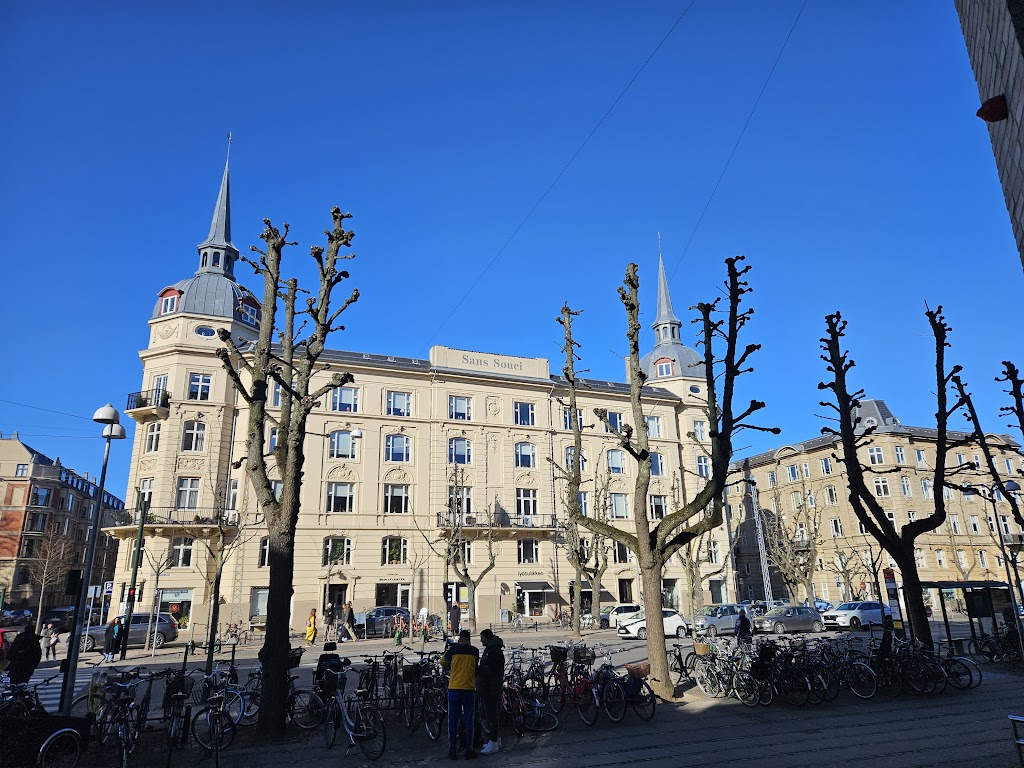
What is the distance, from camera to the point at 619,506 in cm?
4809

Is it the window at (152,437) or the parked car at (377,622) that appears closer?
the parked car at (377,622)

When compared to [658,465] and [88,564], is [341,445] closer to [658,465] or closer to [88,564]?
[658,465]

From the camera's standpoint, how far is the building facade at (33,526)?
65.0 metres

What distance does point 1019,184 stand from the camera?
629cm

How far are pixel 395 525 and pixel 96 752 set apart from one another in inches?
1223

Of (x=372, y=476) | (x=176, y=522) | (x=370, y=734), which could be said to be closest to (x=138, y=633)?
(x=176, y=522)

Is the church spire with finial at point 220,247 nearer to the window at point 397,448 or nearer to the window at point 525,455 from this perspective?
the window at point 397,448

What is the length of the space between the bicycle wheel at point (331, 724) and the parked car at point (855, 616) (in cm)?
3297

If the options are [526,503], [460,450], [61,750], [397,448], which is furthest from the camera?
[526,503]

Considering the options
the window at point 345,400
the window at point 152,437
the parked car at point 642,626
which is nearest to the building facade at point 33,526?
the window at point 152,437

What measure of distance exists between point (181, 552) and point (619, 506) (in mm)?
27746

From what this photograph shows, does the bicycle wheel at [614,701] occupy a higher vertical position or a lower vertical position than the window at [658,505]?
lower

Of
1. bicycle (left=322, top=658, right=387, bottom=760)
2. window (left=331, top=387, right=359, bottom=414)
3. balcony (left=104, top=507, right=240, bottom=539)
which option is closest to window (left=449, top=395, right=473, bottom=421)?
window (left=331, top=387, right=359, bottom=414)

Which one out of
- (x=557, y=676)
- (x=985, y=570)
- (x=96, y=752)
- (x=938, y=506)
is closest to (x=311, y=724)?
(x=96, y=752)
